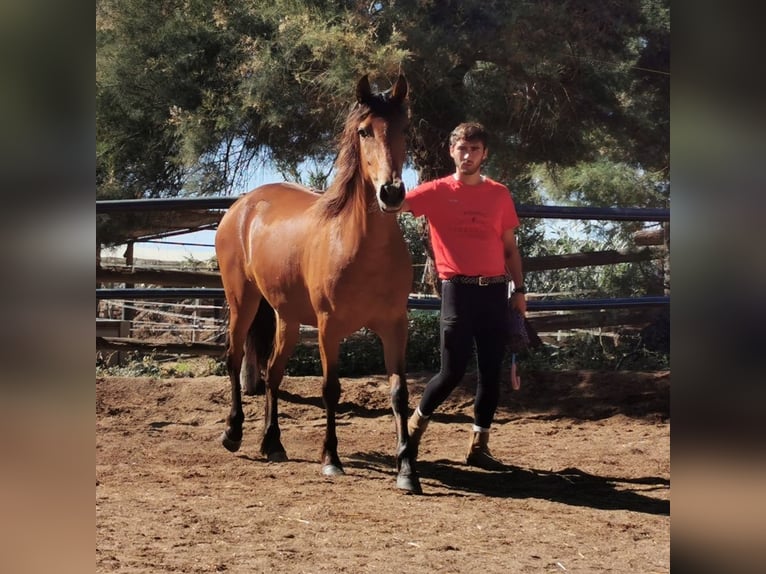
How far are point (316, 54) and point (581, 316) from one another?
368 centimetres

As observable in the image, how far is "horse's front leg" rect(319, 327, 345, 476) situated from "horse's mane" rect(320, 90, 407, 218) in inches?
23.8

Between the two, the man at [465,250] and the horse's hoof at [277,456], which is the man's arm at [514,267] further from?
the horse's hoof at [277,456]

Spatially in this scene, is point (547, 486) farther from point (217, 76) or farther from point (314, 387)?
point (217, 76)

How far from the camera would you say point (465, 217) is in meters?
3.29

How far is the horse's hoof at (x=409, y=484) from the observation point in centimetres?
313

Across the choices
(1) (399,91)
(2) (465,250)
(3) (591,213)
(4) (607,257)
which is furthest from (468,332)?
(4) (607,257)

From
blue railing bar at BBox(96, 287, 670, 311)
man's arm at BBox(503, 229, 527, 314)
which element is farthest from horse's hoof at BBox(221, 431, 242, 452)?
man's arm at BBox(503, 229, 527, 314)

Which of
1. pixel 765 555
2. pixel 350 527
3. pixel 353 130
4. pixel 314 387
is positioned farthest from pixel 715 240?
pixel 314 387

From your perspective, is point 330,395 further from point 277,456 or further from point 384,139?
point 384,139

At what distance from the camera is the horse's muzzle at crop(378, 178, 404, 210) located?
9.12 ft

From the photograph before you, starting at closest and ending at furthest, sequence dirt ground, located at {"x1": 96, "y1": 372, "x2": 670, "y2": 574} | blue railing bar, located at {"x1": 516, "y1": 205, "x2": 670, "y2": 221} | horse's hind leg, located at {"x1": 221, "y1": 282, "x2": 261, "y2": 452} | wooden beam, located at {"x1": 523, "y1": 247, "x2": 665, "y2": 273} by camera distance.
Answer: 1. dirt ground, located at {"x1": 96, "y1": 372, "x2": 670, "y2": 574}
2. horse's hind leg, located at {"x1": 221, "y1": 282, "x2": 261, "y2": 452}
3. blue railing bar, located at {"x1": 516, "y1": 205, "x2": 670, "y2": 221}
4. wooden beam, located at {"x1": 523, "y1": 247, "x2": 665, "y2": 273}

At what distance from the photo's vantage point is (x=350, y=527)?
2574 millimetres

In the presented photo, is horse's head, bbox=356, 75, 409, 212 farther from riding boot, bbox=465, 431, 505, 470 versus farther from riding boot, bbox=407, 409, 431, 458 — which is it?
riding boot, bbox=465, 431, 505, 470

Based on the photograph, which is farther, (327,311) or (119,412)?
(119,412)
